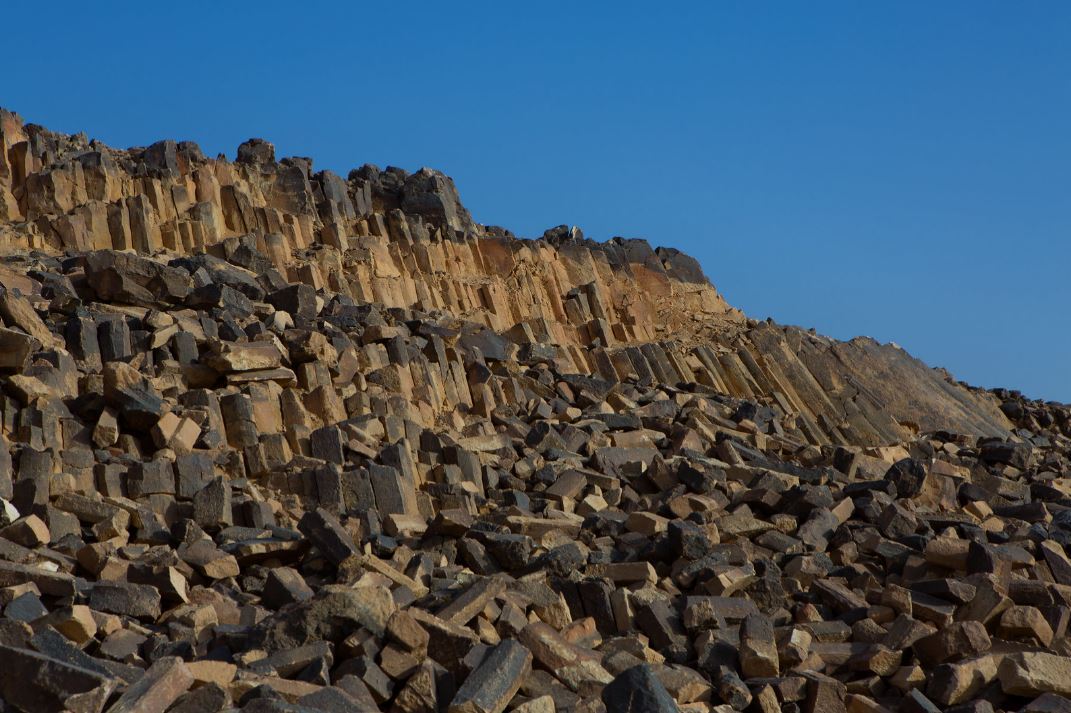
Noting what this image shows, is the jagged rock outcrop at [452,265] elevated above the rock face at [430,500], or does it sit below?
above

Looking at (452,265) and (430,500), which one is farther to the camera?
(452,265)

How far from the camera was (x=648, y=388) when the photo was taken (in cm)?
2206

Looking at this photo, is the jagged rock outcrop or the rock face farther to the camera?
the jagged rock outcrop

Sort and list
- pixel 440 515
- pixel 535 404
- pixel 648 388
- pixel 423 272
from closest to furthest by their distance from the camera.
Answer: pixel 440 515 → pixel 535 404 → pixel 648 388 → pixel 423 272

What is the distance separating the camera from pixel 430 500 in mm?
13984

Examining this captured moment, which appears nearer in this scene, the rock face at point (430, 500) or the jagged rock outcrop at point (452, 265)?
the rock face at point (430, 500)

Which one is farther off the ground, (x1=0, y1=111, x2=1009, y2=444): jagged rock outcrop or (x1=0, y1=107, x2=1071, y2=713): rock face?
(x1=0, y1=111, x2=1009, y2=444): jagged rock outcrop

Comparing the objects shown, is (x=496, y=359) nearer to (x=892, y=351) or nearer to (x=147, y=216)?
(x=147, y=216)

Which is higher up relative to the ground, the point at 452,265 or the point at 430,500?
the point at 452,265

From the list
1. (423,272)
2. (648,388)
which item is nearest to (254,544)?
(648,388)

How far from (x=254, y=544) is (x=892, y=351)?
19647 millimetres

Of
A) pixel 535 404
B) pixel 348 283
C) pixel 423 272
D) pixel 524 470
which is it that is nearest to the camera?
pixel 524 470

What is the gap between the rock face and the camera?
8.59m

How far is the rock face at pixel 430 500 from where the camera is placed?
8.59m
